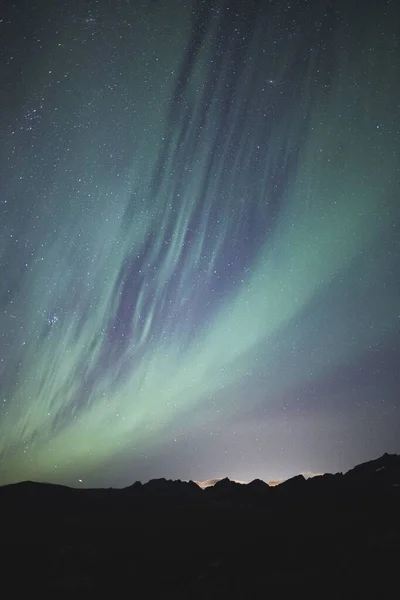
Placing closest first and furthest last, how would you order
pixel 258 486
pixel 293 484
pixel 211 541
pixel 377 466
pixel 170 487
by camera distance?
1. pixel 211 541
2. pixel 293 484
3. pixel 258 486
4. pixel 377 466
5. pixel 170 487

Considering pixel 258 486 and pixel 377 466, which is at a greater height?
pixel 377 466

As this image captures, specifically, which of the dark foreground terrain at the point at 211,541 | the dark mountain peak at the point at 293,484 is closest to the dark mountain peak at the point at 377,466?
the dark foreground terrain at the point at 211,541

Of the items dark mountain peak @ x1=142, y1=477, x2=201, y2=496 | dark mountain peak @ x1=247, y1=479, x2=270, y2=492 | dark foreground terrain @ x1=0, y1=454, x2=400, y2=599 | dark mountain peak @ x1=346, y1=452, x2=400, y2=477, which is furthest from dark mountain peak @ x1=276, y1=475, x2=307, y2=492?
dark mountain peak @ x1=142, y1=477, x2=201, y2=496

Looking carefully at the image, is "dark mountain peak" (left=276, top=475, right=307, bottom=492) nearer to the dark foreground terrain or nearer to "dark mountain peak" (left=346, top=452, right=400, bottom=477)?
the dark foreground terrain

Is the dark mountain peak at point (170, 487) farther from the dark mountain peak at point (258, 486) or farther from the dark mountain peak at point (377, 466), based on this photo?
the dark mountain peak at point (377, 466)

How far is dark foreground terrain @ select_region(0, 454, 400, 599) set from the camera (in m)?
18.8

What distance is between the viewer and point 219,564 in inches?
905

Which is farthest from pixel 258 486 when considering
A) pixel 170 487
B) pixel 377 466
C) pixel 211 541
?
pixel 211 541

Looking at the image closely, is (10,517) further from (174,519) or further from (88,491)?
(174,519)

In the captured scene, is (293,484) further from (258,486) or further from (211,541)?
(211,541)

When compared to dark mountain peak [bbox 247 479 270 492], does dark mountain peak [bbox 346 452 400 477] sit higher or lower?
higher

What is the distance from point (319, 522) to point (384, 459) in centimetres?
2889

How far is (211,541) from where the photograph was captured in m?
29.1

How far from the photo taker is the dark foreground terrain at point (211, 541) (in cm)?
1878
